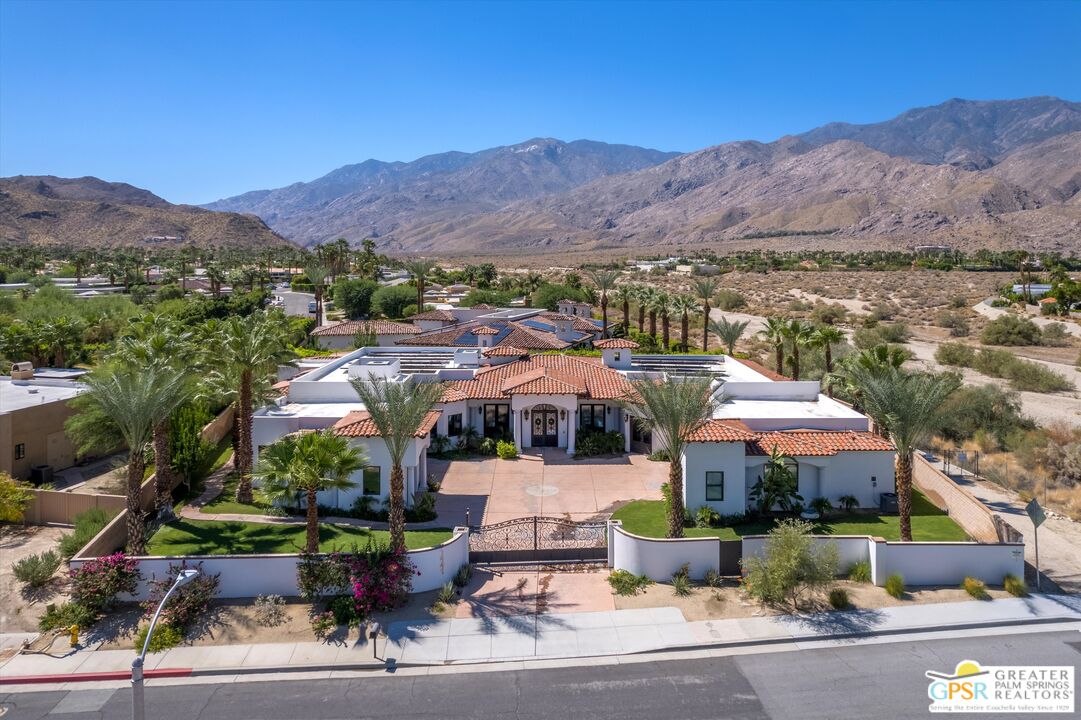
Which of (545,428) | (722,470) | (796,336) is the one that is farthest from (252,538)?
(796,336)

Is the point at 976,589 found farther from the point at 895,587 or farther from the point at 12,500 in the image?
the point at 12,500

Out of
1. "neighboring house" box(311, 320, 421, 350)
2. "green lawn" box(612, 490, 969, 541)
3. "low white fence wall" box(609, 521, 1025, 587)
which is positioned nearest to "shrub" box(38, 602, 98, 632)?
"low white fence wall" box(609, 521, 1025, 587)

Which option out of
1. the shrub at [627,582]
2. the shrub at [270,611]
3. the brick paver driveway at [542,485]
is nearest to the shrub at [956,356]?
the brick paver driveway at [542,485]

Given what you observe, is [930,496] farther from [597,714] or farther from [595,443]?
[597,714]

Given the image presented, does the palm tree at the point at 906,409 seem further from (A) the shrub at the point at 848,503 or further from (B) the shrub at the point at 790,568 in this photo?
(A) the shrub at the point at 848,503

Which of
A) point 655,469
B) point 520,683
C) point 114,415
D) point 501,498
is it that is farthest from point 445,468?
point 520,683
